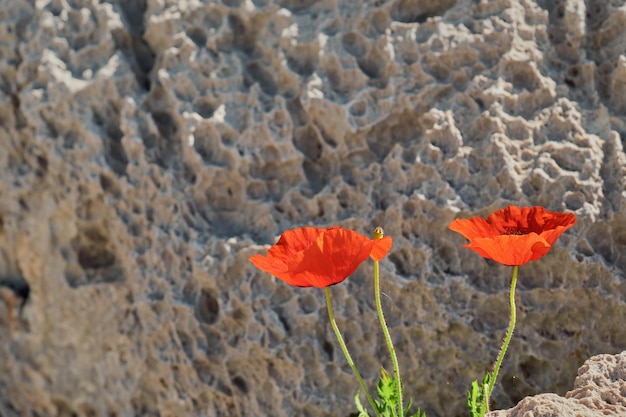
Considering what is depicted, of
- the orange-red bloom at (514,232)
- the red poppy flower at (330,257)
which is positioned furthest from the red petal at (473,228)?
the red poppy flower at (330,257)

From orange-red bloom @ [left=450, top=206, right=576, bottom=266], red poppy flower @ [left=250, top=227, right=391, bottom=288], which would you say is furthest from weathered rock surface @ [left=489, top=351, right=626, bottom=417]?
red poppy flower @ [left=250, top=227, right=391, bottom=288]

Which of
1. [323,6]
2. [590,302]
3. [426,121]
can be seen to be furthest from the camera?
[323,6]

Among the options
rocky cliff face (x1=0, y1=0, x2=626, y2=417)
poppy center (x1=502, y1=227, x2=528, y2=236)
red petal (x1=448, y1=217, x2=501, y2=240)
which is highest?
red petal (x1=448, y1=217, x2=501, y2=240)

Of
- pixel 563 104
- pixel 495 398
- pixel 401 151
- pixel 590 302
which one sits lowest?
pixel 495 398

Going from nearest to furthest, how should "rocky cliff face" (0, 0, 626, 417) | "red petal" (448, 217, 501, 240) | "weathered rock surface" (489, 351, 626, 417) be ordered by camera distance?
"weathered rock surface" (489, 351, 626, 417) < "red petal" (448, 217, 501, 240) < "rocky cliff face" (0, 0, 626, 417)

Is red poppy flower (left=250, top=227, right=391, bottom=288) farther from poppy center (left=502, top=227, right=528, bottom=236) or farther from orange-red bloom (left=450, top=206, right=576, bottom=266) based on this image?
poppy center (left=502, top=227, right=528, bottom=236)

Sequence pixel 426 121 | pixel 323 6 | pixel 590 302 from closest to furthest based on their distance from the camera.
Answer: pixel 590 302, pixel 426 121, pixel 323 6

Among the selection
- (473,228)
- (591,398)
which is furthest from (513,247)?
(591,398)

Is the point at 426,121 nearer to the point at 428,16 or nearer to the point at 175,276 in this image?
the point at 428,16

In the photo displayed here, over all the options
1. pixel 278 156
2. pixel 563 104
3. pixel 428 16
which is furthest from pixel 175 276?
pixel 563 104
